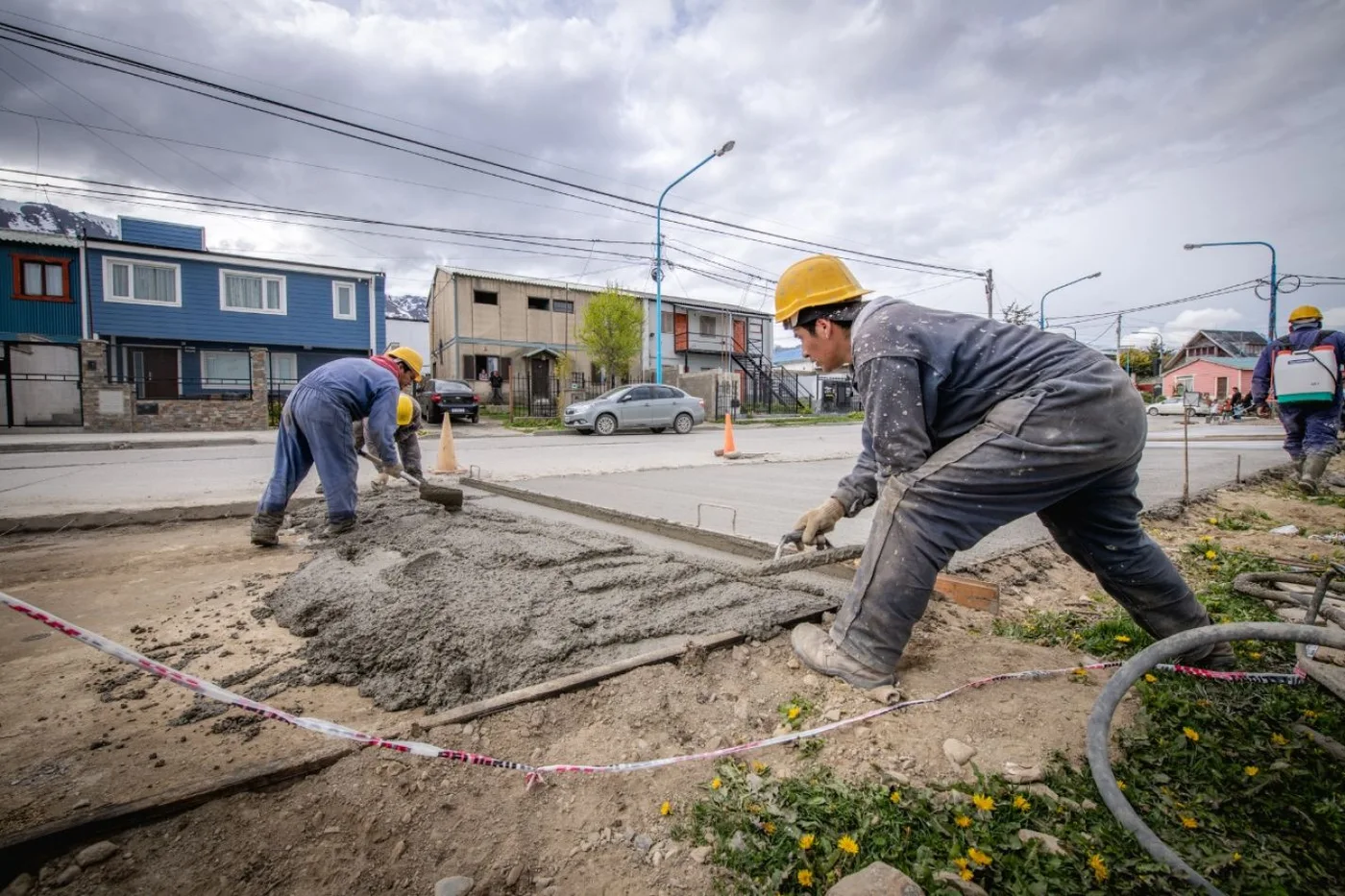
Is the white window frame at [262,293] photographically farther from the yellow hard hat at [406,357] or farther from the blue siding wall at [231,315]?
the yellow hard hat at [406,357]

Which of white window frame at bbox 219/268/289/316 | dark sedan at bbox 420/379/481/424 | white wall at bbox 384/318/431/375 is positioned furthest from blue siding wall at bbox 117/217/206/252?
white wall at bbox 384/318/431/375

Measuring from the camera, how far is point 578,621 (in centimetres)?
274

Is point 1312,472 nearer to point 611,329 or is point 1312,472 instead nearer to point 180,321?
point 611,329

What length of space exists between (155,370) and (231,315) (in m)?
3.02

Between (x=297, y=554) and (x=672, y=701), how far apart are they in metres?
3.39

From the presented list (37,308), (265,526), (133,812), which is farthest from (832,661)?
(37,308)

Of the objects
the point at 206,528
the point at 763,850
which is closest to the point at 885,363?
the point at 763,850

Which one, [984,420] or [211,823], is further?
[984,420]

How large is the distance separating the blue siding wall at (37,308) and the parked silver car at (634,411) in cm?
1657

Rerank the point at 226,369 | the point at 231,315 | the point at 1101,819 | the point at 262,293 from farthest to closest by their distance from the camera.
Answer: the point at 226,369
the point at 262,293
the point at 231,315
the point at 1101,819

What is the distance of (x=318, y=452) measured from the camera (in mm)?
4531

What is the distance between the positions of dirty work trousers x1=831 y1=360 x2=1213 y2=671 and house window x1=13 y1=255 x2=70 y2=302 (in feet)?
89.3

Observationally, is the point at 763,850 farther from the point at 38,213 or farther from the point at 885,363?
the point at 38,213

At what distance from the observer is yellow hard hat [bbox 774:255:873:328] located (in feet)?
7.63
